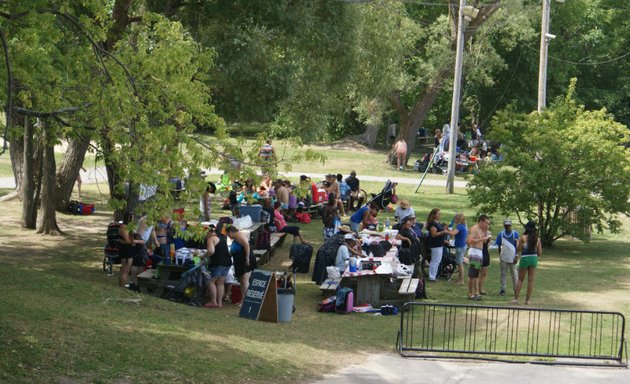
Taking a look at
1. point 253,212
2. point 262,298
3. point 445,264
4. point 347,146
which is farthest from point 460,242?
point 347,146

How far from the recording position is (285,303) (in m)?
17.3

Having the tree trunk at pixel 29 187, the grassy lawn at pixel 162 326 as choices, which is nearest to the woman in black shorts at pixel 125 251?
the grassy lawn at pixel 162 326

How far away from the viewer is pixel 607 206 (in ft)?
86.0

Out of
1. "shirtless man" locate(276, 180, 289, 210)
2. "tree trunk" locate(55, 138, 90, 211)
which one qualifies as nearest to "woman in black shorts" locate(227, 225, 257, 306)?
"tree trunk" locate(55, 138, 90, 211)

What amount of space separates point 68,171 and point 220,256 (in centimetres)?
1106

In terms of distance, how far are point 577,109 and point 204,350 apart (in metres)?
16.2

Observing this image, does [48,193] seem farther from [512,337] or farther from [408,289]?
[512,337]

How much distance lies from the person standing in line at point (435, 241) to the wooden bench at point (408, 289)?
2.08 m

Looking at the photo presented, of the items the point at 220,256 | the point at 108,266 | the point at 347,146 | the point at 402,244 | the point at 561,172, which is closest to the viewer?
the point at 220,256

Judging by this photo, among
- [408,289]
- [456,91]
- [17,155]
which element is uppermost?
[456,91]

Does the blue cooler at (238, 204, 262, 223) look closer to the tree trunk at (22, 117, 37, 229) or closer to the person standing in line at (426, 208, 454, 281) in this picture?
the person standing in line at (426, 208, 454, 281)

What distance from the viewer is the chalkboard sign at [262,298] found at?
672 inches

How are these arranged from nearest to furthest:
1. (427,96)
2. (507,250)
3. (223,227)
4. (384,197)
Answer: (507,250)
(223,227)
(384,197)
(427,96)

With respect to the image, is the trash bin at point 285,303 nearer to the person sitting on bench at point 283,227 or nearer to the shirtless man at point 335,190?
the person sitting on bench at point 283,227
